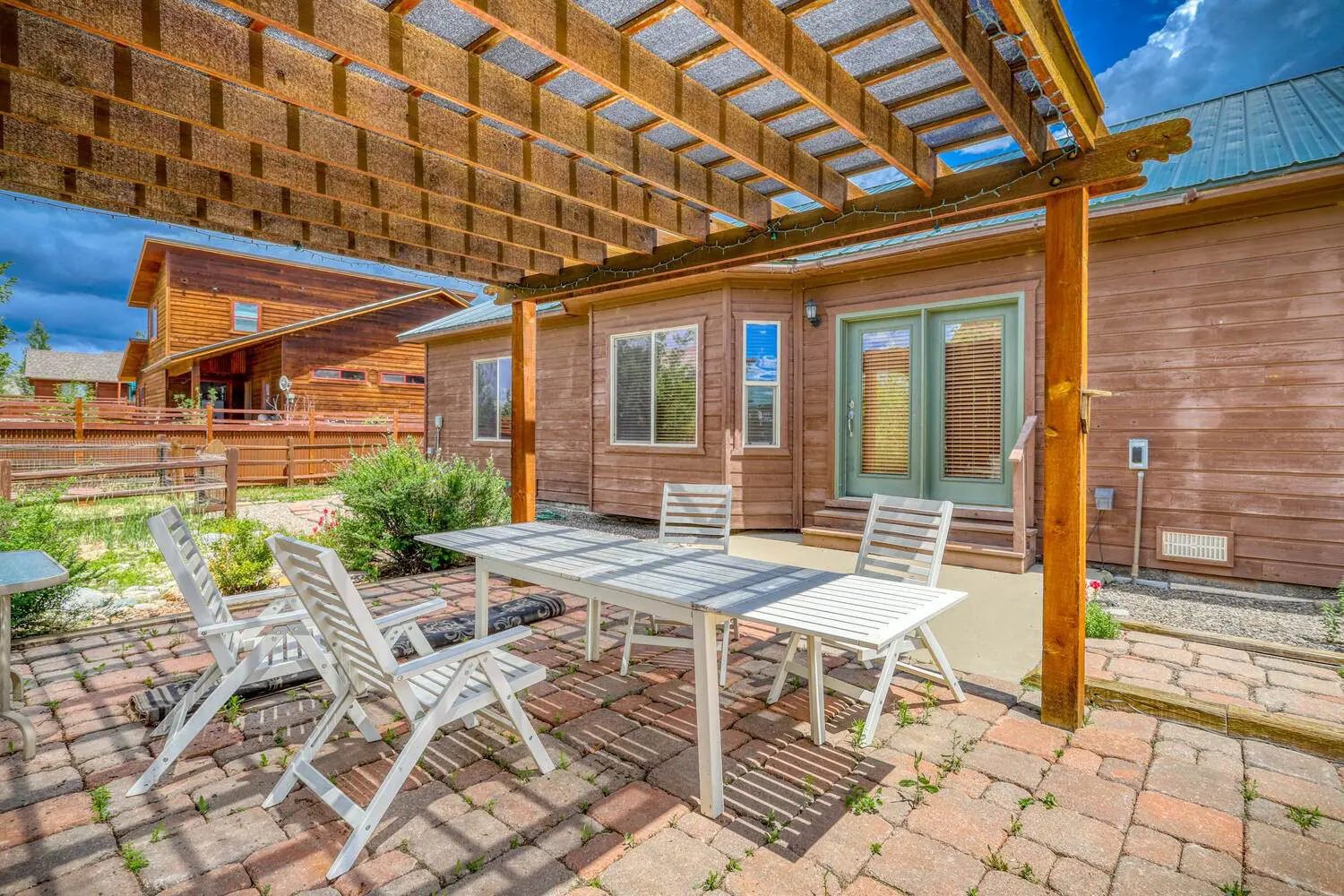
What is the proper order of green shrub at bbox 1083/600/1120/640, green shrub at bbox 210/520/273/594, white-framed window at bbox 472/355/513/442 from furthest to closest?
1. white-framed window at bbox 472/355/513/442
2. green shrub at bbox 210/520/273/594
3. green shrub at bbox 1083/600/1120/640

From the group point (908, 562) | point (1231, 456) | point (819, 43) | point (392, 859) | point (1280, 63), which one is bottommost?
point (392, 859)

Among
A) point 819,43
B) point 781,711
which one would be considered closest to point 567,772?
point 781,711

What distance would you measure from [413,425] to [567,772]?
16380mm

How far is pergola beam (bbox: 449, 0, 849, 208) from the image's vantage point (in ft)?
6.73

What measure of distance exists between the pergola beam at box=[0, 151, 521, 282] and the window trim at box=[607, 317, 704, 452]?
3.26 m

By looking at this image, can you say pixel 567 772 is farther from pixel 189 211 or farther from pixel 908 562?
pixel 189 211

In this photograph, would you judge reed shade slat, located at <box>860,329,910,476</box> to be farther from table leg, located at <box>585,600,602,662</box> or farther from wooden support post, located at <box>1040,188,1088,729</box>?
table leg, located at <box>585,600,602,662</box>

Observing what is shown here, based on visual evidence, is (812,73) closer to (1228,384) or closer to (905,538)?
(905,538)

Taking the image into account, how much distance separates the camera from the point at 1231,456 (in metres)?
5.01

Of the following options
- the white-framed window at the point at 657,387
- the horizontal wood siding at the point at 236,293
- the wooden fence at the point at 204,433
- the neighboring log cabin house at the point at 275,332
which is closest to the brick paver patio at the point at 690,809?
the white-framed window at the point at 657,387

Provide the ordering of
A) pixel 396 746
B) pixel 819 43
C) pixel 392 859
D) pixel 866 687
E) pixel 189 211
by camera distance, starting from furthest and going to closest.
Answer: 1. pixel 189 211
2. pixel 866 687
3. pixel 396 746
4. pixel 819 43
5. pixel 392 859

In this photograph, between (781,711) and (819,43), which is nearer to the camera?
(819,43)

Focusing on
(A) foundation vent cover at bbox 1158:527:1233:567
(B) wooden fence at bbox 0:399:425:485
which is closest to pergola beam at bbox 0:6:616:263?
(A) foundation vent cover at bbox 1158:527:1233:567

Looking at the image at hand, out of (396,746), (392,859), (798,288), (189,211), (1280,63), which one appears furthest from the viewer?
(1280,63)
